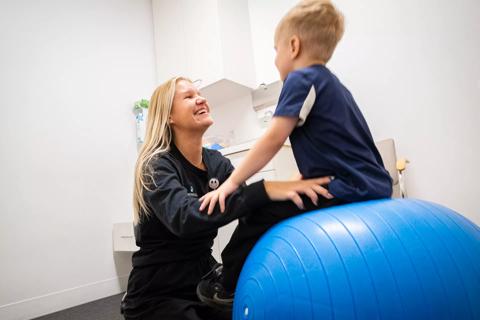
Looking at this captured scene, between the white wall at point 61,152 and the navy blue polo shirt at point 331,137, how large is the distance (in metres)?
1.86

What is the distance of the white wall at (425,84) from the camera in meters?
1.56

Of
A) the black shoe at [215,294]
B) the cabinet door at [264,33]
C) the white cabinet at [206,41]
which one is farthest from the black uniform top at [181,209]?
the cabinet door at [264,33]

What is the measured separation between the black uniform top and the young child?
3 cm

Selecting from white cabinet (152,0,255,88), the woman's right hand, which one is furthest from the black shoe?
white cabinet (152,0,255,88)

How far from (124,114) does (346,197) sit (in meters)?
2.21

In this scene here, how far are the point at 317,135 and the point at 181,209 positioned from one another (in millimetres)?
396

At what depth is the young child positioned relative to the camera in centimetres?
71

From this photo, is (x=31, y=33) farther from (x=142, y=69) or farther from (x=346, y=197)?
(x=346, y=197)

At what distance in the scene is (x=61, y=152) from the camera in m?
2.03

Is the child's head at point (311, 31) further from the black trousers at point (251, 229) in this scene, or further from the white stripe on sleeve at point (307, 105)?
the black trousers at point (251, 229)

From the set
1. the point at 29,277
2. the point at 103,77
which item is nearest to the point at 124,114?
the point at 103,77

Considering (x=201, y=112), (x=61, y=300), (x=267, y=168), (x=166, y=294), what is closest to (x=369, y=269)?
(x=166, y=294)

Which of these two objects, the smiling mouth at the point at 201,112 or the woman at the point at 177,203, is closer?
the woman at the point at 177,203

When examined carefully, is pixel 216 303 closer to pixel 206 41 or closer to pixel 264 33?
pixel 206 41
